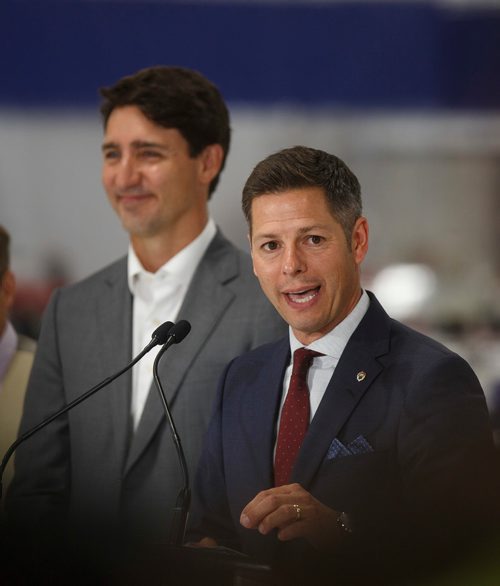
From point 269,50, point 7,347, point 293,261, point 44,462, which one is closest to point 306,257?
point 293,261

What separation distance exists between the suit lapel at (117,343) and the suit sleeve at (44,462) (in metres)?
0.10

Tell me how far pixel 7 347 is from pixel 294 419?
2.20ft

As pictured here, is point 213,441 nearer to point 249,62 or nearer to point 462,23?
point 249,62

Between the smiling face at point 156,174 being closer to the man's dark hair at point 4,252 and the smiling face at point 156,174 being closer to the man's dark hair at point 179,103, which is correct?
the man's dark hair at point 179,103

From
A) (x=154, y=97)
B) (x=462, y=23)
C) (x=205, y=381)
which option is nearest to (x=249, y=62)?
(x=462, y=23)

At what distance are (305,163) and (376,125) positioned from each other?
1.42m

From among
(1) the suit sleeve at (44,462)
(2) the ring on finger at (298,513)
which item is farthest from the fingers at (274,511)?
(1) the suit sleeve at (44,462)

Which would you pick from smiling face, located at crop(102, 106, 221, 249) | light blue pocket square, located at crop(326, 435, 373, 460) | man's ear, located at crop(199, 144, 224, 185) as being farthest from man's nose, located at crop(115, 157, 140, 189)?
light blue pocket square, located at crop(326, 435, 373, 460)

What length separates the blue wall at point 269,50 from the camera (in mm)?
2090

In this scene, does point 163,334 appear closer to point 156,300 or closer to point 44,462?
point 156,300

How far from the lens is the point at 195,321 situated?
4.83ft

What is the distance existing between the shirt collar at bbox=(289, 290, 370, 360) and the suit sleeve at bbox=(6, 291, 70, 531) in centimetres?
49

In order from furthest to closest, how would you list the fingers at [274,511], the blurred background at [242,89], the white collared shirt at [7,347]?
the blurred background at [242,89] < the white collared shirt at [7,347] < the fingers at [274,511]

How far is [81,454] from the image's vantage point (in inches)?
60.3
